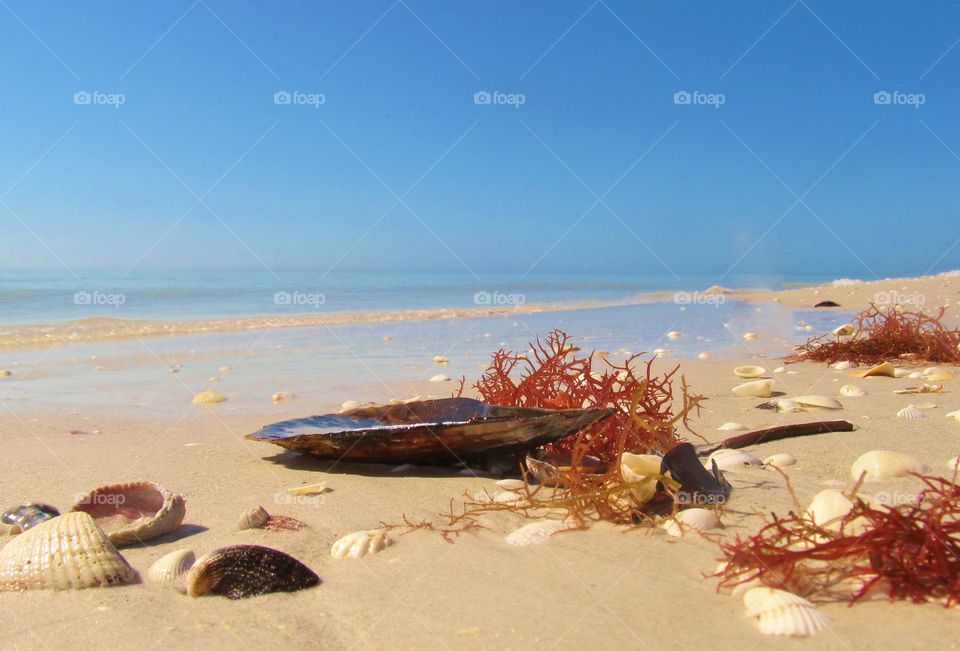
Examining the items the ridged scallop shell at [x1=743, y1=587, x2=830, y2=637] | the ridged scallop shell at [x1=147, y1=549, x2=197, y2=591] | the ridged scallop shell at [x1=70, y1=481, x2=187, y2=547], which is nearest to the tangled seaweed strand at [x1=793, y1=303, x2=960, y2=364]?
the ridged scallop shell at [x1=743, y1=587, x2=830, y2=637]

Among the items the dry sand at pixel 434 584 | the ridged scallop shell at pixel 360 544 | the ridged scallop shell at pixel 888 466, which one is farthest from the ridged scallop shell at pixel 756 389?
the ridged scallop shell at pixel 360 544

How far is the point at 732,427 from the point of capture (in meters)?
4.36

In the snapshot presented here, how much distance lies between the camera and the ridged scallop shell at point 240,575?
2197 mm

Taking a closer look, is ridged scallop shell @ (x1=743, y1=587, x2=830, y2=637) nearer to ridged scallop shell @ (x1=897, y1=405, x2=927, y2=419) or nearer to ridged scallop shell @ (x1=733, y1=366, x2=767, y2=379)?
ridged scallop shell @ (x1=897, y1=405, x2=927, y2=419)

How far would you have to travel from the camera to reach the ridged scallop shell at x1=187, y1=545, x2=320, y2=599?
2.20 metres

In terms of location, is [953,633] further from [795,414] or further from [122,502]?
[795,414]

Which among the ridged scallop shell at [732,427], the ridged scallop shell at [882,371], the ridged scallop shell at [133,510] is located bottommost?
the ridged scallop shell at [732,427]

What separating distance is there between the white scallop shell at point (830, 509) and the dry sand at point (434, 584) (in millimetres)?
290

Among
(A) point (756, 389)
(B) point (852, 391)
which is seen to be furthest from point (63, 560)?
(B) point (852, 391)

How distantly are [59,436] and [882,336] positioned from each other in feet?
22.8

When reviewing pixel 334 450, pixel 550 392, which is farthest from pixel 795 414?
pixel 334 450

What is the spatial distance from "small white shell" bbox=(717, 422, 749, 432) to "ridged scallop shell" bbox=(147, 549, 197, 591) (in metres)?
3.02

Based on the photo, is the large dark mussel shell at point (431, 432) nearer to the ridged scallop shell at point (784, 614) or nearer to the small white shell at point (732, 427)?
the ridged scallop shell at point (784, 614)

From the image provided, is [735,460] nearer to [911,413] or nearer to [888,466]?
[888,466]
